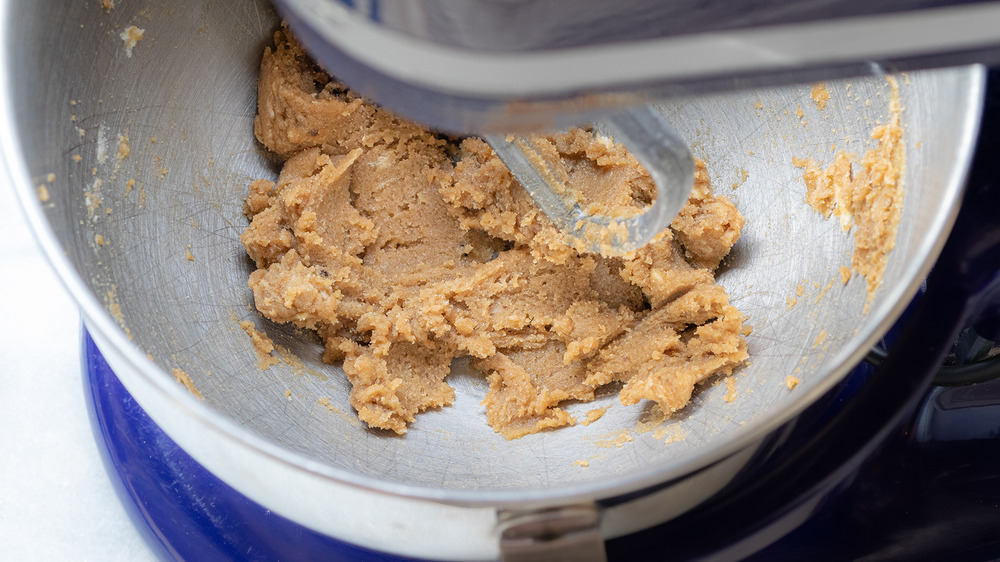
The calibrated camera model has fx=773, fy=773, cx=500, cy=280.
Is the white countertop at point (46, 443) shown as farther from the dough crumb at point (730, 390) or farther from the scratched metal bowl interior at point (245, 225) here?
the dough crumb at point (730, 390)

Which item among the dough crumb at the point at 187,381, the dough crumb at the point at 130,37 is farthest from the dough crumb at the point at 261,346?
the dough crumb at the point at 130,37

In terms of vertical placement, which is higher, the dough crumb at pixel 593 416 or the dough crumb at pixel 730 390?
the dough crumb at pixel 593 416

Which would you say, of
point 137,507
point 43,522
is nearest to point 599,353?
point 137,507

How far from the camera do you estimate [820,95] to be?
45.6 inches

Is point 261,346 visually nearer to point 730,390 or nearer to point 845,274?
point 730,390

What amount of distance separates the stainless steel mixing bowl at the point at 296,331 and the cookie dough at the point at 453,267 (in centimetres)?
5

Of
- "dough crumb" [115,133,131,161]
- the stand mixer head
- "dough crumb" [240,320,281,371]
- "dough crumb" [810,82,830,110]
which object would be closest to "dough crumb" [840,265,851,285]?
"dough crumb" [810,82,830,110]

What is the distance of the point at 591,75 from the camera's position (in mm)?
578

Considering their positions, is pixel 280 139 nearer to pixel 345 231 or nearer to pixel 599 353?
pixel 345 231

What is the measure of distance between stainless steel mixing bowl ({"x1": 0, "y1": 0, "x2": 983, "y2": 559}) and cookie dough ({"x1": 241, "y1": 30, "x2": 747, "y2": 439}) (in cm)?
5

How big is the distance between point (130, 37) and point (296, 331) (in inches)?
19.3

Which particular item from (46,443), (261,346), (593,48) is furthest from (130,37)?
(593,48)

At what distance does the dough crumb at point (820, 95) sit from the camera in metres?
1.15

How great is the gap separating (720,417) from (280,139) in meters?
0.82
